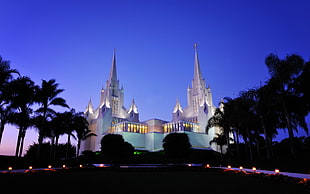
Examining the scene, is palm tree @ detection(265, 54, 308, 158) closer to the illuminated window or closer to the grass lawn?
the grass lawn

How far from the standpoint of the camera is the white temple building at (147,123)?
52.0m

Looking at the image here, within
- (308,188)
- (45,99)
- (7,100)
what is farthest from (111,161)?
(308,188)

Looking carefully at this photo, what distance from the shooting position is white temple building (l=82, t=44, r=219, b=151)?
52.0 meters

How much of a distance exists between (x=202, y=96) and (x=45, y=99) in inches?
1764

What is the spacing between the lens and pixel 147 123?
5853cm

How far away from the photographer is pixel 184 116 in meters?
63.9

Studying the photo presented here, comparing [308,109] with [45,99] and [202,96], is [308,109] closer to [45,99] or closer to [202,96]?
[45,99]

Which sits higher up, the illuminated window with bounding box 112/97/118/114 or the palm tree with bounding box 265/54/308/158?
the illuminated window with bounding box 112/97/118/114

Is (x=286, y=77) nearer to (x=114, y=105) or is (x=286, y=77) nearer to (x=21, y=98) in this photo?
(x=21, y=98)

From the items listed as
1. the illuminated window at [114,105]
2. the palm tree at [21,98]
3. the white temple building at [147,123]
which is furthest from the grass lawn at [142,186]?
the illuminated window at [114,105]

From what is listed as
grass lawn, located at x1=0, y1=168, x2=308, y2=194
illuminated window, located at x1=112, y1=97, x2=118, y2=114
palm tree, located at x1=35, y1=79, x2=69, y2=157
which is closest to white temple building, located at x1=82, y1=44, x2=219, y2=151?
illuminated window, located at x1=112, y1=97, x2=118, y2=114

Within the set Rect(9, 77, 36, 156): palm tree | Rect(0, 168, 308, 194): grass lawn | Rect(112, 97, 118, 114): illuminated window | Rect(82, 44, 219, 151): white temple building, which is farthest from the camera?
Rect(112, 97, 118, 114): illuminated window

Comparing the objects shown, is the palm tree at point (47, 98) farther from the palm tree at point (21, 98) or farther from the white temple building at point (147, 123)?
the white temple building at point (147, 123)

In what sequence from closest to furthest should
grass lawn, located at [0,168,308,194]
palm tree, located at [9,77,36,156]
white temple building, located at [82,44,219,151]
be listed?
grass lawn, located at [0,168,308,194] < palm tree, located at [9,77,36,156] < white temple building, located at [82,44,219,151]
